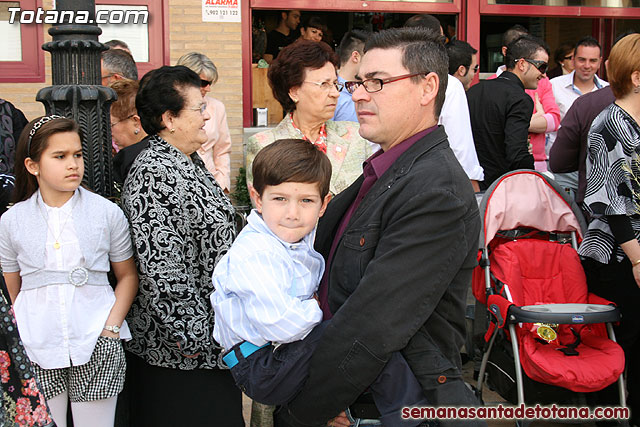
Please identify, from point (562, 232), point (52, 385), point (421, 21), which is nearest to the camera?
point (52, 385)

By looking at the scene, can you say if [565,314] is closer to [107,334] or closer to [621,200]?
[621,200]

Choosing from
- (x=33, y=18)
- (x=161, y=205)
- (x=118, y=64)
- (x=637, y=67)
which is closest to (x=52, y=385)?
(x=161, y=205)

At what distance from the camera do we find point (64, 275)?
2.96 metres

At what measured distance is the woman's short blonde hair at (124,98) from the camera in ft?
13.7

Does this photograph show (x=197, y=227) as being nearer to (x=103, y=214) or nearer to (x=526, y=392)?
(x=103, y=214)

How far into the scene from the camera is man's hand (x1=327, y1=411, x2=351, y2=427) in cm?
231

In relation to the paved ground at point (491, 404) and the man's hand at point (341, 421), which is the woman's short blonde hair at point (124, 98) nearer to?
the paved ground at point (491, 404)

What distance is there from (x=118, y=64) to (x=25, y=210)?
98.0 inches

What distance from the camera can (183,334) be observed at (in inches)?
118

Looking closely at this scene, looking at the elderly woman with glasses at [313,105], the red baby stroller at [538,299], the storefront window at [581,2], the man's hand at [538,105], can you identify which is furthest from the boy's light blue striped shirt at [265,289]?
the storefront window at [581,2]

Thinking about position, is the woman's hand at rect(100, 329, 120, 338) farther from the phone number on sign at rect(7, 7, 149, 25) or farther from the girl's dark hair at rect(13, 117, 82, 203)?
the phone number on sign at rect(7, 7, 149, 25)

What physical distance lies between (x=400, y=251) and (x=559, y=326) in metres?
2.54

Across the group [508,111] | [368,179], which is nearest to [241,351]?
[368,179]

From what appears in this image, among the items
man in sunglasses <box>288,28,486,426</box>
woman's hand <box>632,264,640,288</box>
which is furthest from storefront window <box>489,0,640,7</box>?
man in sunglasses <box>288,28,486,426</box>
